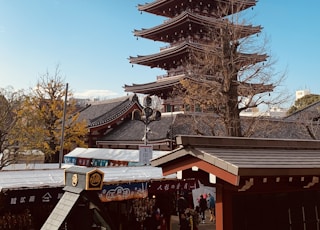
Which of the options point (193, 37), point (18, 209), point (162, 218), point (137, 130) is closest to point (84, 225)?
point (18, 209)

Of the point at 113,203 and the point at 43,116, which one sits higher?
the point at 43,116

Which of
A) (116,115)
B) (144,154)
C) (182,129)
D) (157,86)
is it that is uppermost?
(157,86)

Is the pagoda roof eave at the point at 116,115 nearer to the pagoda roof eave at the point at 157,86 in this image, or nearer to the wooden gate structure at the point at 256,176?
the pagoda roof eave at the point at 157,86

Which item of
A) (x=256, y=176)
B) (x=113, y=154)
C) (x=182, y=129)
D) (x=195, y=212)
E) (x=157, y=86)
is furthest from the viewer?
(x=157, y=86)

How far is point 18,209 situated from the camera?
874 centimetres

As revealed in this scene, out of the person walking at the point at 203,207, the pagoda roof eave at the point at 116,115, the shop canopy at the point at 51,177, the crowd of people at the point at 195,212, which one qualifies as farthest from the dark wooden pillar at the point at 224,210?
the pagoda roof eave at the point at 116,115

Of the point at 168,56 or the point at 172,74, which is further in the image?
the point at 172,74

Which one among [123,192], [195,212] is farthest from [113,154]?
[123,192]

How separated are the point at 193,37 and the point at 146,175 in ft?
69.3

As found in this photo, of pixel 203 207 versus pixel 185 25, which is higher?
pixel 185 25

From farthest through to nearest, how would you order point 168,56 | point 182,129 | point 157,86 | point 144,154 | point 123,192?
point 168,56
point 157,86
point 182,129
point 144,154
point 123,192

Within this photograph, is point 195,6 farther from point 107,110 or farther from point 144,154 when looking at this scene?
point 144,154

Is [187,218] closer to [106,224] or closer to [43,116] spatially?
[106,224]

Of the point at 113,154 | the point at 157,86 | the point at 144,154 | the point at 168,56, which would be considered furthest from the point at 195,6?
the point at 144,154
